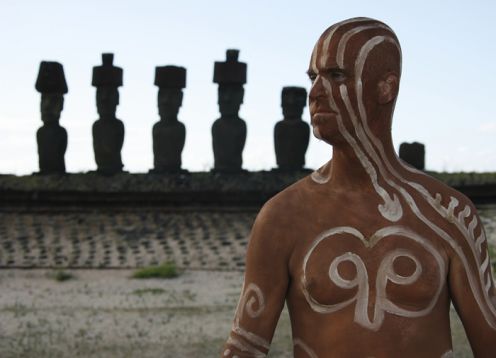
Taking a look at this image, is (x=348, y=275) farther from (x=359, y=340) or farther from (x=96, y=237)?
(x=96, y=237)

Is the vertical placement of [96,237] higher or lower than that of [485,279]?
lower

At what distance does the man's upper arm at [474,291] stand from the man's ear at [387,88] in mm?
630

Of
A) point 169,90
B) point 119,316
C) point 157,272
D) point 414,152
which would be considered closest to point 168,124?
point 169,90

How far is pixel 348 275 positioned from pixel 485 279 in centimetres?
60

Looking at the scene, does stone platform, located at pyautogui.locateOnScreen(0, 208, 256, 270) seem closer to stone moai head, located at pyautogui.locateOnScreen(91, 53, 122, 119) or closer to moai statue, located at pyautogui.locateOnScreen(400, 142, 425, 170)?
stone moai head, located at pyautogui.locateOnScreen(91, 53, 122, 119)

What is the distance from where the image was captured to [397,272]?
14.1 ft

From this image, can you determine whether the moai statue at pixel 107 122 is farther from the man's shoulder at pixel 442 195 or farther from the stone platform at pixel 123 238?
the man's shoulder at pixel 442 195

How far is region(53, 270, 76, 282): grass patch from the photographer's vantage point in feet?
47.0

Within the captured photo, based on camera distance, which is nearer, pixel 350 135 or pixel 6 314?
pixel 350 135

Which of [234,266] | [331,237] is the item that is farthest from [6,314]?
[331,237]

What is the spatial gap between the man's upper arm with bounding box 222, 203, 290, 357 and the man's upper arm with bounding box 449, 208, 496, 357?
72cm

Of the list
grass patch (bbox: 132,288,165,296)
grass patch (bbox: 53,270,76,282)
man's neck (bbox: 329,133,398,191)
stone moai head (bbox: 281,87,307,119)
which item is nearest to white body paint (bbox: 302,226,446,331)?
man's neck (bbox: 329,133,398,191)

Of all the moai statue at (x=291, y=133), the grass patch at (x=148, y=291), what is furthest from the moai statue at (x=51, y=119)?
the grass patch at (x=148, y=291)

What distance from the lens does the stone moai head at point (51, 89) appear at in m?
20.6
